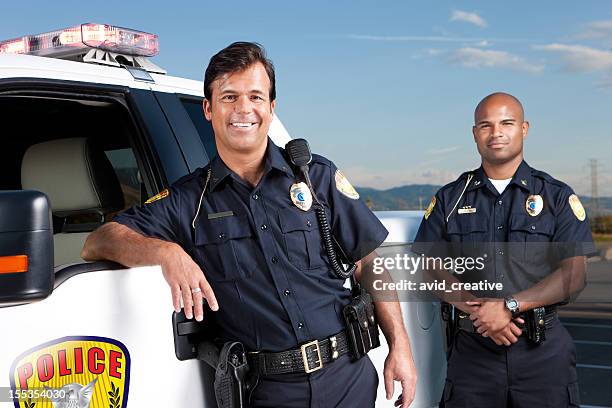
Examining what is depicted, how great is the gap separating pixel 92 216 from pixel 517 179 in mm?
1764

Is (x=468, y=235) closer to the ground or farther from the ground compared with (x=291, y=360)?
farther from the ground

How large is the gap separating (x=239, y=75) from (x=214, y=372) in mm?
887

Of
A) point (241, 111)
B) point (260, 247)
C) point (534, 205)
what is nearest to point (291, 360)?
point (260, 247)

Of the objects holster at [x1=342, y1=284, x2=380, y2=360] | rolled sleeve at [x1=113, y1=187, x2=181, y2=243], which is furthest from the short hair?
holster at [x1=342, y1=284, x2=380, y2=360]

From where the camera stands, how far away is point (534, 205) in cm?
339

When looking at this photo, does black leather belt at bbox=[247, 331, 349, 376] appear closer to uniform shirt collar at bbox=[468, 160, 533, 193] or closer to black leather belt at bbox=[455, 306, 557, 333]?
black leather belt at bbox=[455, 306, 557, 333]

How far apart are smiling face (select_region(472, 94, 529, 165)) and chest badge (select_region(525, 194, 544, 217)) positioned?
0.66 feet

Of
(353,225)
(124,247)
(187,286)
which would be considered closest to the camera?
(187,286)

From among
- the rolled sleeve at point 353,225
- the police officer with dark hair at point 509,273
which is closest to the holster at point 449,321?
the police officer with dark hair at point 509,273

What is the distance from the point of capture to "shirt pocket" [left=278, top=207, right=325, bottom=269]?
7.70 feet

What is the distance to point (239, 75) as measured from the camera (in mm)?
2455

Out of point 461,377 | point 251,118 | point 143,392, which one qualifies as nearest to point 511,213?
point 461,377

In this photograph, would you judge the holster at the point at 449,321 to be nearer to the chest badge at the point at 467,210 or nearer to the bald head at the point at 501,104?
the chest badge at the point at 467,210

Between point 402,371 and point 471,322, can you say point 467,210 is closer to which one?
point 471,322
